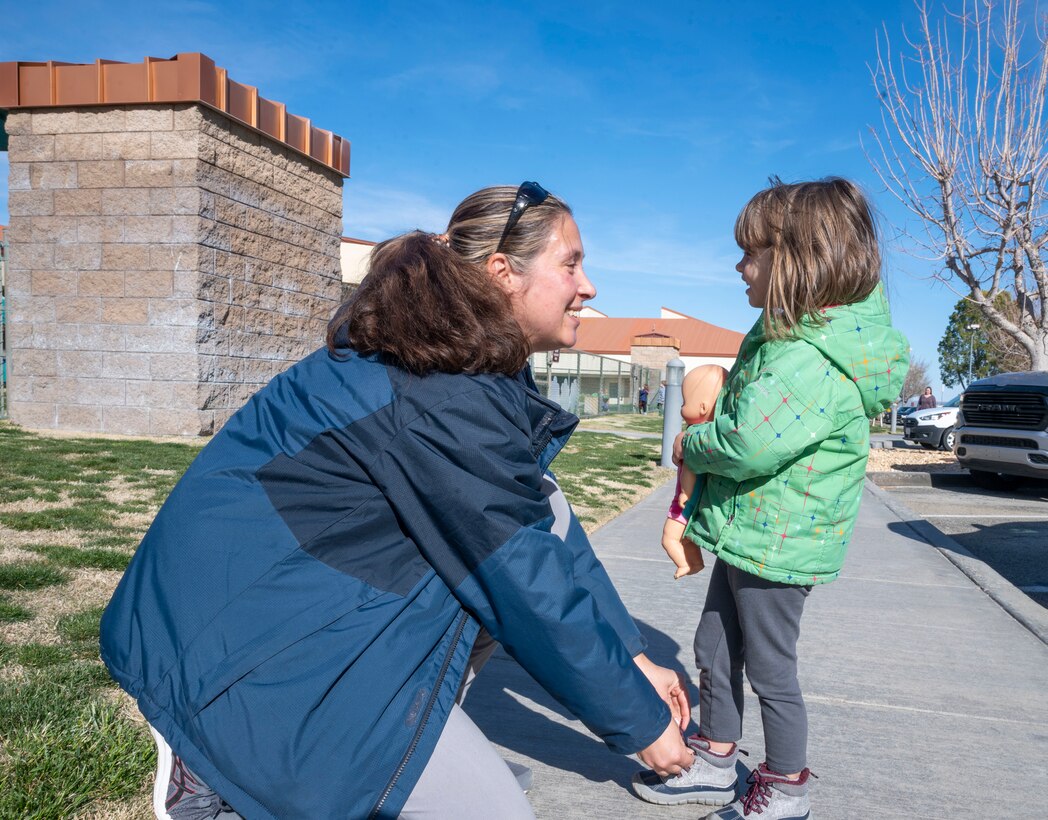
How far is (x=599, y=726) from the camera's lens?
1.56m

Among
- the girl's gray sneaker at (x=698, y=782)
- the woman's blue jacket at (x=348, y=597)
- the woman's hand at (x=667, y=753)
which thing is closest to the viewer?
the woman's blue jacket at (x=348, y=597)

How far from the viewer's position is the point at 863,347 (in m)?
2.22

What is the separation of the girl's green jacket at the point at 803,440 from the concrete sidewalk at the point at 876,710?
804mm

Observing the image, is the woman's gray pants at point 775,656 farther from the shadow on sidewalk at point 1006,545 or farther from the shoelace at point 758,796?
the shadow on sidewalk at point 1006,545

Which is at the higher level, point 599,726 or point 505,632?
point 505,632

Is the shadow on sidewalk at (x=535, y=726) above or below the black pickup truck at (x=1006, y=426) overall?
below

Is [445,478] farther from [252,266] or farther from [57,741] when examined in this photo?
[252,266]

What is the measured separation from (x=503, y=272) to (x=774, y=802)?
1.61 m

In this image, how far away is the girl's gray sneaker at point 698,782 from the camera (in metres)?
2.43

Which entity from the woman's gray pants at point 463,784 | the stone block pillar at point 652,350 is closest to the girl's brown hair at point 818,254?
the woman's gray pants at point 463,784

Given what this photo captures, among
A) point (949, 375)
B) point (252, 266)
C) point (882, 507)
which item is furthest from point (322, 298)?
point (949, 375)

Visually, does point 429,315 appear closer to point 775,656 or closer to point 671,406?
point 775,656

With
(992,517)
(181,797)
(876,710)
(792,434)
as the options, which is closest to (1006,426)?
(992,517)

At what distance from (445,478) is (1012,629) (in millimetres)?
3976
